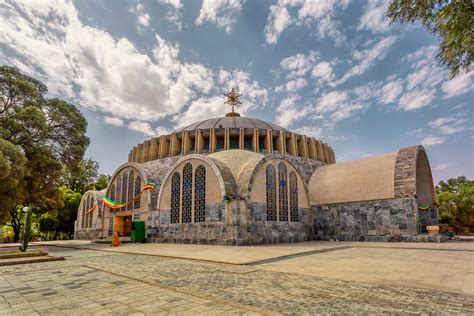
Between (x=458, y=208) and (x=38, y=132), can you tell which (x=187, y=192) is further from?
(x=458, y=208)

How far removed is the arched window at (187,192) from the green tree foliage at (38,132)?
9.20 meters

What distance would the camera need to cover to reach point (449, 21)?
640 cm

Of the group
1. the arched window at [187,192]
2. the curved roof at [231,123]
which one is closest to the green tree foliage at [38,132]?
the arched window at [187,192]

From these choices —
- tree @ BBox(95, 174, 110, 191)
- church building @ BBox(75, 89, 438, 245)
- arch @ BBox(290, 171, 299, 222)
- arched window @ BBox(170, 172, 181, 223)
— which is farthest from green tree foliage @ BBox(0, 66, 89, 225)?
tree @ BBox(95, 174, 110, 191)

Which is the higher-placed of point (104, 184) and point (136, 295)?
point (104, 184)

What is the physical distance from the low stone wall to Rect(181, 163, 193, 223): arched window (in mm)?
10667

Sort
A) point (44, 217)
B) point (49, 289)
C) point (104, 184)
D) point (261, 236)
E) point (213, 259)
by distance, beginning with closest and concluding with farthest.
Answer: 1. point (49, 289)
2. point (213, 259)
3. point (261, 236)
4. point (44, 217)
5. point (104, 184)

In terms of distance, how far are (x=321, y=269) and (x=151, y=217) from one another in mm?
16627

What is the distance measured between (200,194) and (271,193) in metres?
5.05

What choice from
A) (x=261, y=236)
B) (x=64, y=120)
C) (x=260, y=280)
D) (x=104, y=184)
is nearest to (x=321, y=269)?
(x=260, y=280)

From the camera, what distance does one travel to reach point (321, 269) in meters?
8.45

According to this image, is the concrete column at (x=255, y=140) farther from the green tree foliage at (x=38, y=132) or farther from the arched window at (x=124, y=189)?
the green tree foliage at (x=38, y=132)

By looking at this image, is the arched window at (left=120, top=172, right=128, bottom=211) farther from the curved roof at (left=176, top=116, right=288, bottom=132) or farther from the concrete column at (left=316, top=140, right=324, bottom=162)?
the concrete column at (left=316, top=140, right=324, bottom=162)

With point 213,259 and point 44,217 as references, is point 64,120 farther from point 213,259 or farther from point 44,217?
point 44,217
